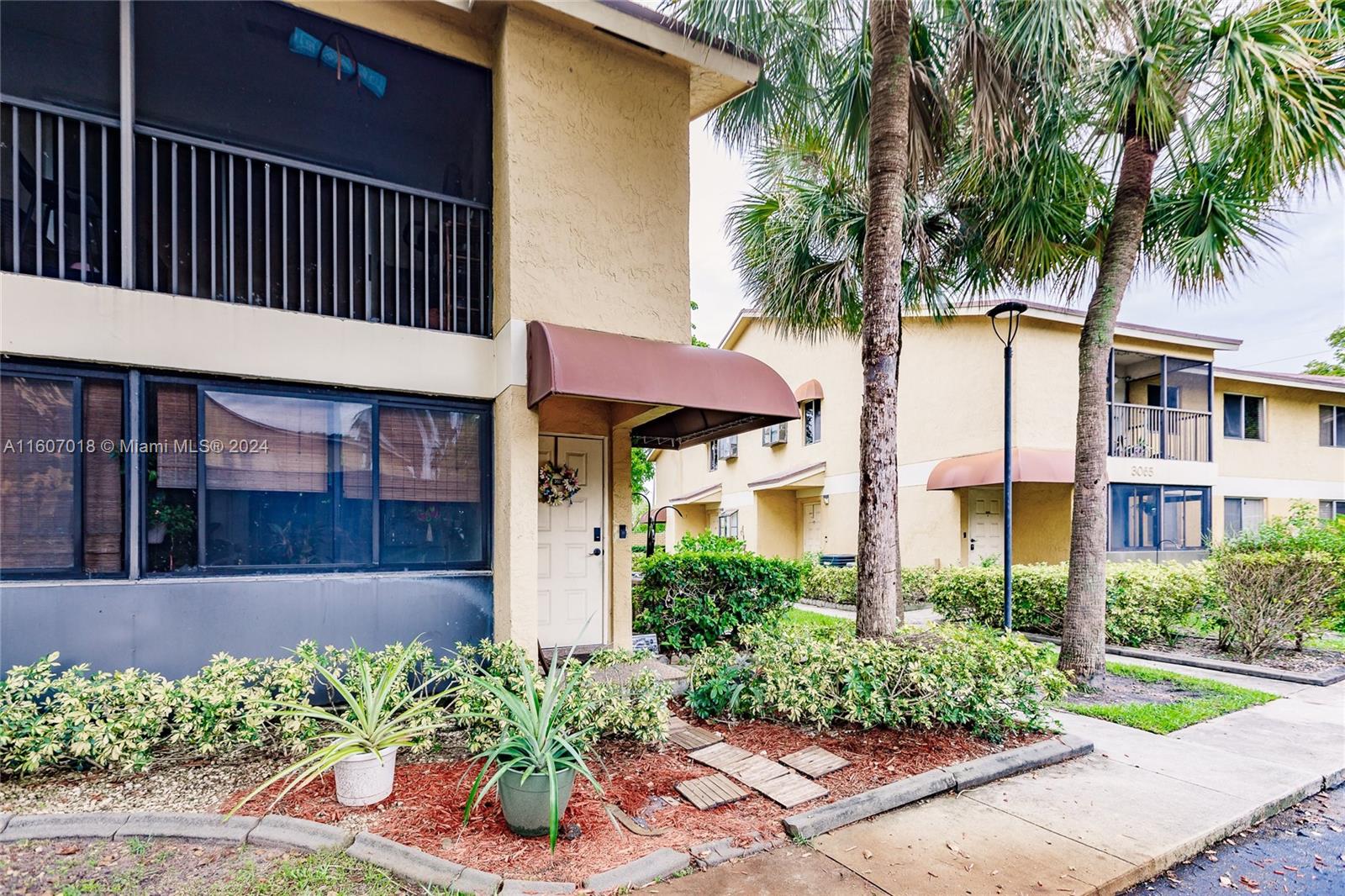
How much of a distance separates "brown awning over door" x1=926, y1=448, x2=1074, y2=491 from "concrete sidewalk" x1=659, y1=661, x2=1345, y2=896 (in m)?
8.02

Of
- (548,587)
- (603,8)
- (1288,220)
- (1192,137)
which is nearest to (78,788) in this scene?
(548,587)

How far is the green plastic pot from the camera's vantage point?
394cm

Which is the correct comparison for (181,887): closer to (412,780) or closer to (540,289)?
(412,780)

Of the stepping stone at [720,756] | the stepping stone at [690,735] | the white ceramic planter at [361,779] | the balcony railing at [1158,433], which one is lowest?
the stepping stone at [690,735]

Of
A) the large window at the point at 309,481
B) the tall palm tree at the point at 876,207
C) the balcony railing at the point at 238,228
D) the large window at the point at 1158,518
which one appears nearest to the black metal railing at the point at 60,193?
the balcony railing at the point at 238,228

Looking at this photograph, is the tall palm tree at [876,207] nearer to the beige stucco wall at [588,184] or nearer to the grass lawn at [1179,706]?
the beige stucco wall at [588,184]

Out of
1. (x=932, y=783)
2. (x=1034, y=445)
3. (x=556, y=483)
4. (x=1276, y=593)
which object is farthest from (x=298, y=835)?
(x=1034, y=445)

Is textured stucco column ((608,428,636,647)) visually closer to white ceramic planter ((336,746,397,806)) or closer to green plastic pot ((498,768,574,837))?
white ceramic planter ((336,746,397,806))

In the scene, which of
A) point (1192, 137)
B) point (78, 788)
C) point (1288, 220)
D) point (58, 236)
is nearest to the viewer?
point (78, 788)

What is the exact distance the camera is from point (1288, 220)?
8180 millimetres

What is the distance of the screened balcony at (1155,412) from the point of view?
56.3 ft

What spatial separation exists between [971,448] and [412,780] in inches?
553

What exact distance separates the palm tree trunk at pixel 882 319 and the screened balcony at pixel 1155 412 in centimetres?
1300

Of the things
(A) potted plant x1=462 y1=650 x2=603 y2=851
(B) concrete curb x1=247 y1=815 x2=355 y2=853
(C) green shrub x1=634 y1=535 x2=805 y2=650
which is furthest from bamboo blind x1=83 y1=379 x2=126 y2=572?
(C) green shrub x1=634 y1=535 x2=805 y2=650
